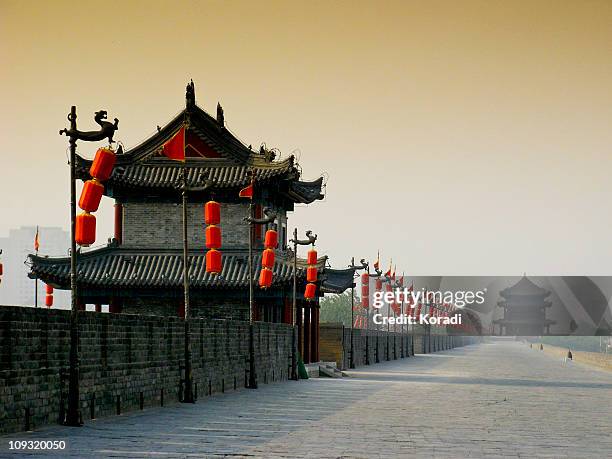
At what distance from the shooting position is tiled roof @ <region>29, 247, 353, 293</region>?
49.4 m

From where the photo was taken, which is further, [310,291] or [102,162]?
[310,291]

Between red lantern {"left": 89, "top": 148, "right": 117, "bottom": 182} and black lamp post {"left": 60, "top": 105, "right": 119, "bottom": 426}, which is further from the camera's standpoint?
red lantern {"left": 89, "top": 148, "right": 117, "bottom": 182}

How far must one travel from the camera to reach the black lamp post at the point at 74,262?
66.3 ft

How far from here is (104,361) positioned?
908 inches

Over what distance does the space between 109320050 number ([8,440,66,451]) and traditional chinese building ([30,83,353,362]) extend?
32169mm

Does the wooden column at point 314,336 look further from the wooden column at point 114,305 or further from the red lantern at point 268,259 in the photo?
the wooden column at point 114,305

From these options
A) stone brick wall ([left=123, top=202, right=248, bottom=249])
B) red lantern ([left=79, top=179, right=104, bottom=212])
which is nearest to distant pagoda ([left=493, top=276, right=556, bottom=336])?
stone brick wall ([left=123, top=202, right=248, bottom=249])

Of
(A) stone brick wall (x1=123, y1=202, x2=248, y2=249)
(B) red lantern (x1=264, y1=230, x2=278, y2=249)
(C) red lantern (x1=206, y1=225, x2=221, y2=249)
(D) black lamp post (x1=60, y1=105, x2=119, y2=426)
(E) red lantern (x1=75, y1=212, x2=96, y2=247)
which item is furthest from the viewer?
(A) stone brick wall (x1=123, y1=202, x2=248, y2=249)

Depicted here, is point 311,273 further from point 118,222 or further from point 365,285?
point 365,285

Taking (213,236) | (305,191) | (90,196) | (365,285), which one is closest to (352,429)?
(90,196)

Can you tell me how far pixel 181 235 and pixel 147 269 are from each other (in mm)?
2522

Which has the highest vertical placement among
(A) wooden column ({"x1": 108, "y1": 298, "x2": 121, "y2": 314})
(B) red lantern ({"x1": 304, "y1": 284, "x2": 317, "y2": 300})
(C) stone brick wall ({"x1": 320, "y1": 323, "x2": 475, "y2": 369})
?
(B) red lantern ({"x1": 304, "y1": 284, "x2": 317, "y2": 300})

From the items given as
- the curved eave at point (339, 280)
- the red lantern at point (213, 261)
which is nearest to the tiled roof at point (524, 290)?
the curved eave at point (339, 280)

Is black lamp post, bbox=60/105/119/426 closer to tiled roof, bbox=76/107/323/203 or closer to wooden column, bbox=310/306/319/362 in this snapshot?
tiled roof, bbox=76/107/323/203
